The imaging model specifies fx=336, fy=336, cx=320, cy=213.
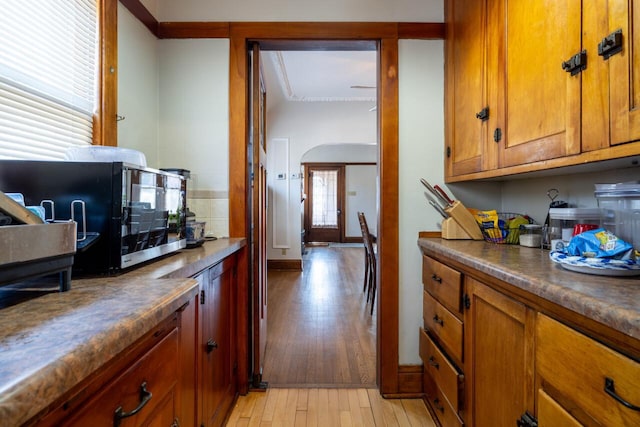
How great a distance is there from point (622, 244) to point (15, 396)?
1.26m

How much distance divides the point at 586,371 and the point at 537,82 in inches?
37.4

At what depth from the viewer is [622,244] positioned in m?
0.89

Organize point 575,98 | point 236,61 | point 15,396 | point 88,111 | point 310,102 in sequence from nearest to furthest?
point 15,396 < point 575,98 < point 88,111 < point 236,61 < point 310,102

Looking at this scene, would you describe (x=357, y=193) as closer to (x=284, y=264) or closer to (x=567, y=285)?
(x=284, y=264)

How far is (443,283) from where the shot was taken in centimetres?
157

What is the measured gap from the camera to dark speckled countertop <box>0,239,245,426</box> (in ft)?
1.28

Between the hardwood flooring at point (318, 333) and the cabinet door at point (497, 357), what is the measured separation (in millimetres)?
957

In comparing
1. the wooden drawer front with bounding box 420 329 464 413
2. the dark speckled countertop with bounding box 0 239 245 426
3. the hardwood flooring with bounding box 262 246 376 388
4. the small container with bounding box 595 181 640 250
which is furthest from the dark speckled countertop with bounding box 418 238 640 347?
the hardwood flooring with bounding box 262 246 376 388

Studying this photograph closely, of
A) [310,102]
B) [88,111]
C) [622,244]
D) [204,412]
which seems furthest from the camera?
[310,102]

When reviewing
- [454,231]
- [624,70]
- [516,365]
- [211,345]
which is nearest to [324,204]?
[454,231]

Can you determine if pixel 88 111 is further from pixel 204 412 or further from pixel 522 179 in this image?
pixel 522 179

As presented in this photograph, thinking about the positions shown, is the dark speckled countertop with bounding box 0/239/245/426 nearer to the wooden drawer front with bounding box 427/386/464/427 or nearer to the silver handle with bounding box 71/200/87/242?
the silver handle with bounding box 71/200/87/242

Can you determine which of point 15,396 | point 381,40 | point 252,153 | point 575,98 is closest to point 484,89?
point 575,98

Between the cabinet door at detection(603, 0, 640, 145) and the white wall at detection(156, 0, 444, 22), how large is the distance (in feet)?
4.31
